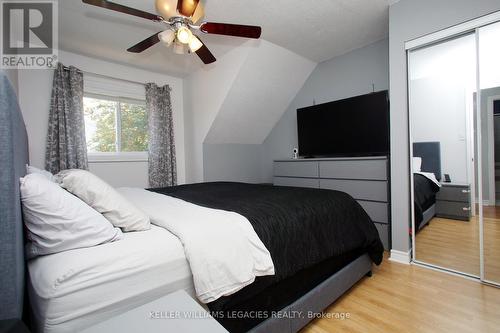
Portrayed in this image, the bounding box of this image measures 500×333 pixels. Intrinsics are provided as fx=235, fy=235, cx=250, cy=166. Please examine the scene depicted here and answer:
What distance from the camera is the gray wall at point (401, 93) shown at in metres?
2.15

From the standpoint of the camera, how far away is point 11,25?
2.39 metres

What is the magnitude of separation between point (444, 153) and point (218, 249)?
7.54 feet

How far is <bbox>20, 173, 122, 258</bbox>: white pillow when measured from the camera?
0.82 meters

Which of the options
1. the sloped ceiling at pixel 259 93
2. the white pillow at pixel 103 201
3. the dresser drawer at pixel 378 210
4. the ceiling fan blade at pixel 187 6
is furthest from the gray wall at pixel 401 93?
the white pillow at pixel 103 201

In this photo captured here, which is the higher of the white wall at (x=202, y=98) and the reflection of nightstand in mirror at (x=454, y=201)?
the white wall at (x=202, y=98)

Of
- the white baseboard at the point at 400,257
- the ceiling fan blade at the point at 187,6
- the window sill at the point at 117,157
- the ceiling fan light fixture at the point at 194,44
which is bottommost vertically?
the white baseboard at the point at 400,257

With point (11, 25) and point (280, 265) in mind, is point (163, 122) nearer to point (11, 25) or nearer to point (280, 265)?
point (11, 25)

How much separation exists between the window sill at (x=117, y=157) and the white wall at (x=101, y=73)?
0.05 meters

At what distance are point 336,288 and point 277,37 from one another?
2.83m

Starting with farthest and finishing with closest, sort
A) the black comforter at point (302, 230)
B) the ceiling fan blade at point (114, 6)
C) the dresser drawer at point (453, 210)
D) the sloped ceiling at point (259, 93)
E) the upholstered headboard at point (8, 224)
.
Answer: the sloped ceiling at point (259, 93) < the dresser drawer at point (453, 210) < the ceiling fan blade at point (114, 6) < the black comforter at point (302, 230) < the upholstered headboard at point (8, 224)

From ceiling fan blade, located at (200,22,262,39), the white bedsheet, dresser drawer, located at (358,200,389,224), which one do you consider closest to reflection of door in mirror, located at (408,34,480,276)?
dresser drawer, located at (358,200,389,224)

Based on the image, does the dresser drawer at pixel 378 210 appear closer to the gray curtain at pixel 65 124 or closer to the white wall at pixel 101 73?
the white wall at pixel 101 73

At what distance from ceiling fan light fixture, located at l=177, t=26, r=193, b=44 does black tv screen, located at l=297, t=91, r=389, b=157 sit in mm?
2130

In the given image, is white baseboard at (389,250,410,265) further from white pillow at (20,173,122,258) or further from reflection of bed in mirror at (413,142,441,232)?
white pillow at (20,173,122,258)
